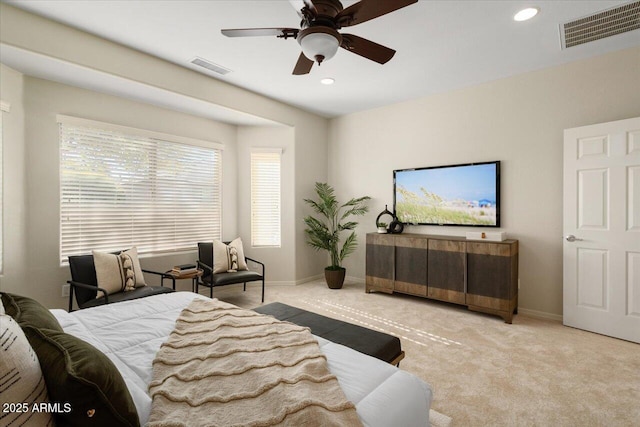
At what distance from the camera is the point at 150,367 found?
53.8 inches

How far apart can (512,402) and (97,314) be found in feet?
9.14

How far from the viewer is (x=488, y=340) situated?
9.65 feet

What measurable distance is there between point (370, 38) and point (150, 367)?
10.2 ft

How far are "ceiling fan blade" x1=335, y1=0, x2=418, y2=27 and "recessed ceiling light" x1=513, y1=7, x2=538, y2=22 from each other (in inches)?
57.6

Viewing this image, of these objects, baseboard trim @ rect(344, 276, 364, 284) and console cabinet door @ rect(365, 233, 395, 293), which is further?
baseboard trim @ rect(344, 276, 364, 284)

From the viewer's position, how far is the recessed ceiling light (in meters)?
2.48

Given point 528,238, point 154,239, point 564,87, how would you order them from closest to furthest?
1. point 564,87
2. point 528,238
3. point 154,239

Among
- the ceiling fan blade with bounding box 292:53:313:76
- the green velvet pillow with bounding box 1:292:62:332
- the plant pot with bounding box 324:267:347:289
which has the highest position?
the ceiling fan blade with bounding box 292:53:313:76

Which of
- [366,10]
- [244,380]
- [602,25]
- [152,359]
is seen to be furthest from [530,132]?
[152,359]

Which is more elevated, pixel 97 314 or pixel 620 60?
pixel 620 60

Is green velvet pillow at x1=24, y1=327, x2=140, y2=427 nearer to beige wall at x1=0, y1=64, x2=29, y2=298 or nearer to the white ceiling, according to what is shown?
the white ceiling

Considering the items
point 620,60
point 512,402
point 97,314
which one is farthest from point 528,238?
point 97,314

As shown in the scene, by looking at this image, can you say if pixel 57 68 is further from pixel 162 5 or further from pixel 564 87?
pixel 564 87

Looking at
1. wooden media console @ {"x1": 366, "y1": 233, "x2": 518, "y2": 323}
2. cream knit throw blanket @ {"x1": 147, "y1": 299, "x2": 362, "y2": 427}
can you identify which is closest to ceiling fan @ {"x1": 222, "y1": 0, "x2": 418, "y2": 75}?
cream knit throw blanket @ {"x1": 147, "y1": 299, "x2": 362, "y2": 427}
